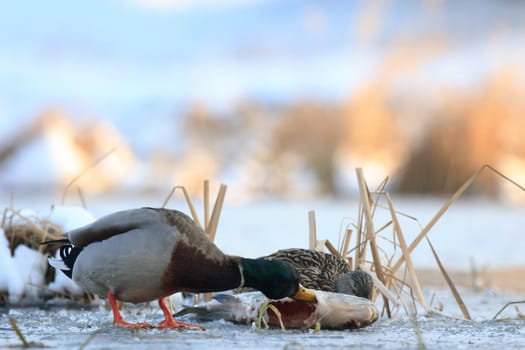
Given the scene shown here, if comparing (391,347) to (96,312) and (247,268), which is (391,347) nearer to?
(247,268)

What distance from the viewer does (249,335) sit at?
297cm

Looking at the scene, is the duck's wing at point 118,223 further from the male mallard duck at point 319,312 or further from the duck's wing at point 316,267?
the duck's wing at point 316,267

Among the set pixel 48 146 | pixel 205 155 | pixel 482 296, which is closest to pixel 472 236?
pixel 482 296

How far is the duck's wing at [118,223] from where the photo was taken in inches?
121

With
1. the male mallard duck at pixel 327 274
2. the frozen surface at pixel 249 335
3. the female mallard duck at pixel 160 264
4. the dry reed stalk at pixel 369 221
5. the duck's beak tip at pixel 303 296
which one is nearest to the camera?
the frozen surface at pixel 249 335

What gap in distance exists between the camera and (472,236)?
26.7 ft

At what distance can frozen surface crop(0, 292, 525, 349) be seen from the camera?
272 cm

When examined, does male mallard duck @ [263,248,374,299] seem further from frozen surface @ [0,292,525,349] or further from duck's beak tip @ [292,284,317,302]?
duck's beak tip @ [292,284,317,302]

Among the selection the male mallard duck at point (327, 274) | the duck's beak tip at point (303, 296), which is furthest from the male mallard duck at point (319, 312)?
the male mallard duck at point (327, 274)

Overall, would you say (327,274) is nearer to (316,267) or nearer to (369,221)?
(316,267)

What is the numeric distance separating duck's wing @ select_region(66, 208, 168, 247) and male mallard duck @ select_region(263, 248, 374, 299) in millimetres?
751

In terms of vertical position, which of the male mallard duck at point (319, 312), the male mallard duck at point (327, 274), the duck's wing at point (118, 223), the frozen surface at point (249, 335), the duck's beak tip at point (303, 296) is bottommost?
the frozen surface at point (249, 335)

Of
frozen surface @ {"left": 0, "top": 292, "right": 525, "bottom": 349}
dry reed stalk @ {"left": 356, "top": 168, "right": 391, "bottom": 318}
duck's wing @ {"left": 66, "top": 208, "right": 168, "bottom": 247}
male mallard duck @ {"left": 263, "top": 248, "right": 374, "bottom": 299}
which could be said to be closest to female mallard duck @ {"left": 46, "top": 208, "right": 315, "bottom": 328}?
duck's wing @ {"left": 66, "top": 208, "right": 168, "bottom": 247}

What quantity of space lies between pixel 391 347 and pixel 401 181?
974 cm
